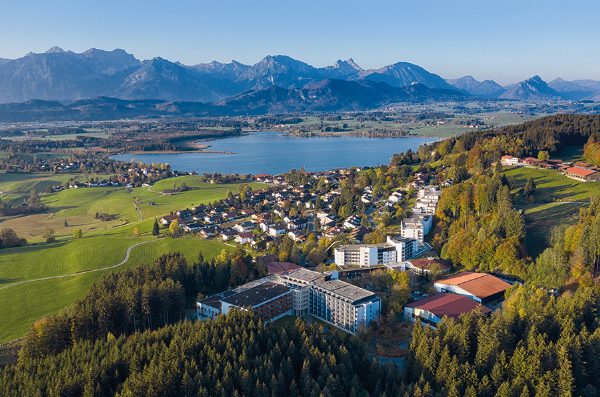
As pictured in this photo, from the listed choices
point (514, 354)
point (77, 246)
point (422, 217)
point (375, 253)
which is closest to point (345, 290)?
point (375, 253)

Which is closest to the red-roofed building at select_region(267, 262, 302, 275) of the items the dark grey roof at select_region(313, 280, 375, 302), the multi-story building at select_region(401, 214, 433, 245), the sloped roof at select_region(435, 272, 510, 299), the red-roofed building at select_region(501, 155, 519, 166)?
the dark grey roof at select_region(313, 280, 375, 302)

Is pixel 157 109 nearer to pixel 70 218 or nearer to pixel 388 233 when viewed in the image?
pixel 70 218

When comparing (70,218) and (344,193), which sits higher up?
(344,193)

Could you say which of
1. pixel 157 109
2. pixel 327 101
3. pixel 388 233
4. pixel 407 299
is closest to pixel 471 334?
pixel 407 299

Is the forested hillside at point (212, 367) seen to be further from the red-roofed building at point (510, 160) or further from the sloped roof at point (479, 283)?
the red-roofed building at point (510, 160)

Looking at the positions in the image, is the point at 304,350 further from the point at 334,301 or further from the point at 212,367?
the point at 334,301
